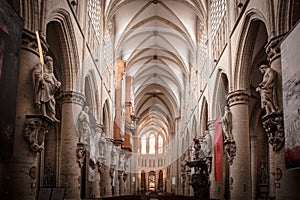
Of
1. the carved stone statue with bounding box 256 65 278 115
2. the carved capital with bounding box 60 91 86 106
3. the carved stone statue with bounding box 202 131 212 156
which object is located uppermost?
the carved capital with bounding box 60 91 86 106

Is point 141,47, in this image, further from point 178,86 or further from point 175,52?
point 178,86

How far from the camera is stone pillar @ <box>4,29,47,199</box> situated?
11734 mm

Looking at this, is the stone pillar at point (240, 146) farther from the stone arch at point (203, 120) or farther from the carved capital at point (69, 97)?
the stone arch at point (203, 120)

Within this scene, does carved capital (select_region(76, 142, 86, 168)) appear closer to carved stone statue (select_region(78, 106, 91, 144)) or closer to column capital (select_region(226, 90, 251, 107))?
carved stone statue (select_region(78, 106, 91, 144))

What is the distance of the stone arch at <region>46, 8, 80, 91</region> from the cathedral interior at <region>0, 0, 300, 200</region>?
50 mm

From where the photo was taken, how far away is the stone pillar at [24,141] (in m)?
11.7

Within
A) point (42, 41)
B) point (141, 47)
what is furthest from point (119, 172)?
point (42, 41)

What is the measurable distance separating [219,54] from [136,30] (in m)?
13.9

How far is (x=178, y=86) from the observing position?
1847 inches

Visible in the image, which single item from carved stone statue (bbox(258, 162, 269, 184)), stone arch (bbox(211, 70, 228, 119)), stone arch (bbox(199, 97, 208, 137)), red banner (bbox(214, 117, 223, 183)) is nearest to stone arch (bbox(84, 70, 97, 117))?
stone arch (bbox(211, 70, 228, 119))

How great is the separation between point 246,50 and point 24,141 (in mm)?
10755

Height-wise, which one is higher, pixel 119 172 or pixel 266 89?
pixel 266 89

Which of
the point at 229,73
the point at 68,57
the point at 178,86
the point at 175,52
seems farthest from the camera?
the point at 178,86

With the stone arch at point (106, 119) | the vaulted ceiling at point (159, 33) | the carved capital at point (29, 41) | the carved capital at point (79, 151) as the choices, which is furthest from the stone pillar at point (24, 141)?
the stone arch at point (106, 119)
